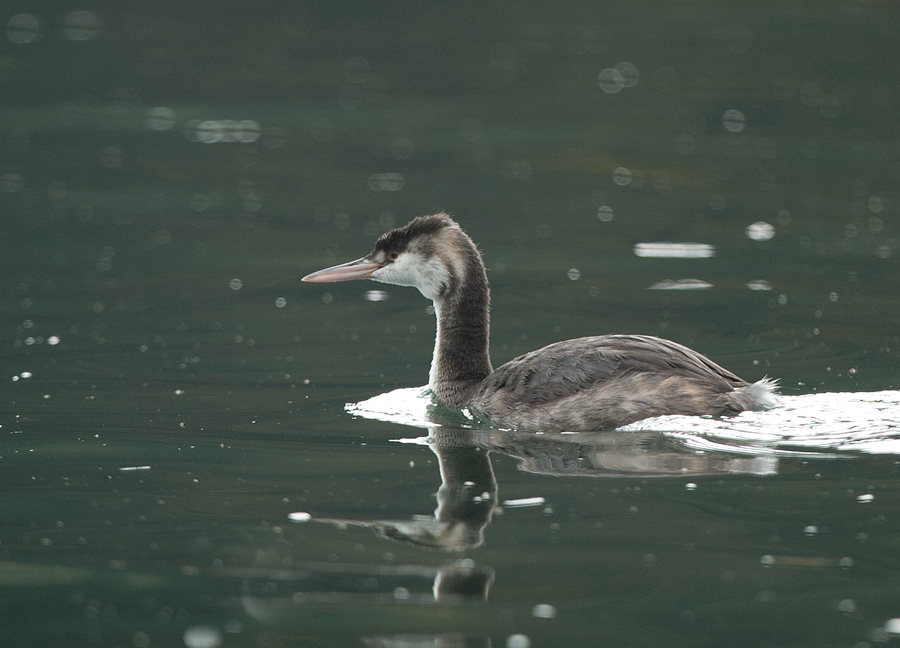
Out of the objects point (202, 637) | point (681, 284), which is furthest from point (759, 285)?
point (202, 637)

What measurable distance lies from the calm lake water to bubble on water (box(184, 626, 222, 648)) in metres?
0.02

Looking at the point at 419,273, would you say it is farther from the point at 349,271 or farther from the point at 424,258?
the point at 349,271

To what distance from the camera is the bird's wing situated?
7449mm

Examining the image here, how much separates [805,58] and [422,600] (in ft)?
62.3

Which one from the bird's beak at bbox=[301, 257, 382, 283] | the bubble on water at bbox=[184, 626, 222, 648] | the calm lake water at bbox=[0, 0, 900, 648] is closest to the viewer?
the bubble on water at bbox=[184, 626, 222, 648]

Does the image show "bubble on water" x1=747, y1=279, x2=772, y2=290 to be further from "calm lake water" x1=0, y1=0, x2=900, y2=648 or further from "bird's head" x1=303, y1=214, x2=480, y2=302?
"bird's head" x1=303, y1=214, x2=480, y2=302

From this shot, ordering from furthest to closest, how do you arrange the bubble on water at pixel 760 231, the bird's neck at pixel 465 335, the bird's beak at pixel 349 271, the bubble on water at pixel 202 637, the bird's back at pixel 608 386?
1. the bubble on water at pixel 760 231
2. the bird's beak at pixel 349 271
3. the bird's neck at pixel 465 335
4. the bird's back at pixel 608 386
5. the bubble on water at pixel 202 637

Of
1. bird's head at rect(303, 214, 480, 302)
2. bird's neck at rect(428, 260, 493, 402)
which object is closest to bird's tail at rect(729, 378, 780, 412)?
bird's neck at rect(428, 260, 493, 402)

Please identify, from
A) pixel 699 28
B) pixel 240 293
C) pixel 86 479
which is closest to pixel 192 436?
pixel 86 479

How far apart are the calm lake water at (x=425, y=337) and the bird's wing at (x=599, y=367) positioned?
1.07 feet

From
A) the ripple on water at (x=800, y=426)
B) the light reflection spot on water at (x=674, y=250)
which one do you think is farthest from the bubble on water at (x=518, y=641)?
the light reflection spot on water at (x=674, y=250)

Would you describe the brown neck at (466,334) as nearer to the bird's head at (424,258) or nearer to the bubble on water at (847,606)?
the bird's head at (424,258)

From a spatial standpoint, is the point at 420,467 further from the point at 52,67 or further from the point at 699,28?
the point at 699,28

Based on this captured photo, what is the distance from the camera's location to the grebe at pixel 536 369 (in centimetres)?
735
